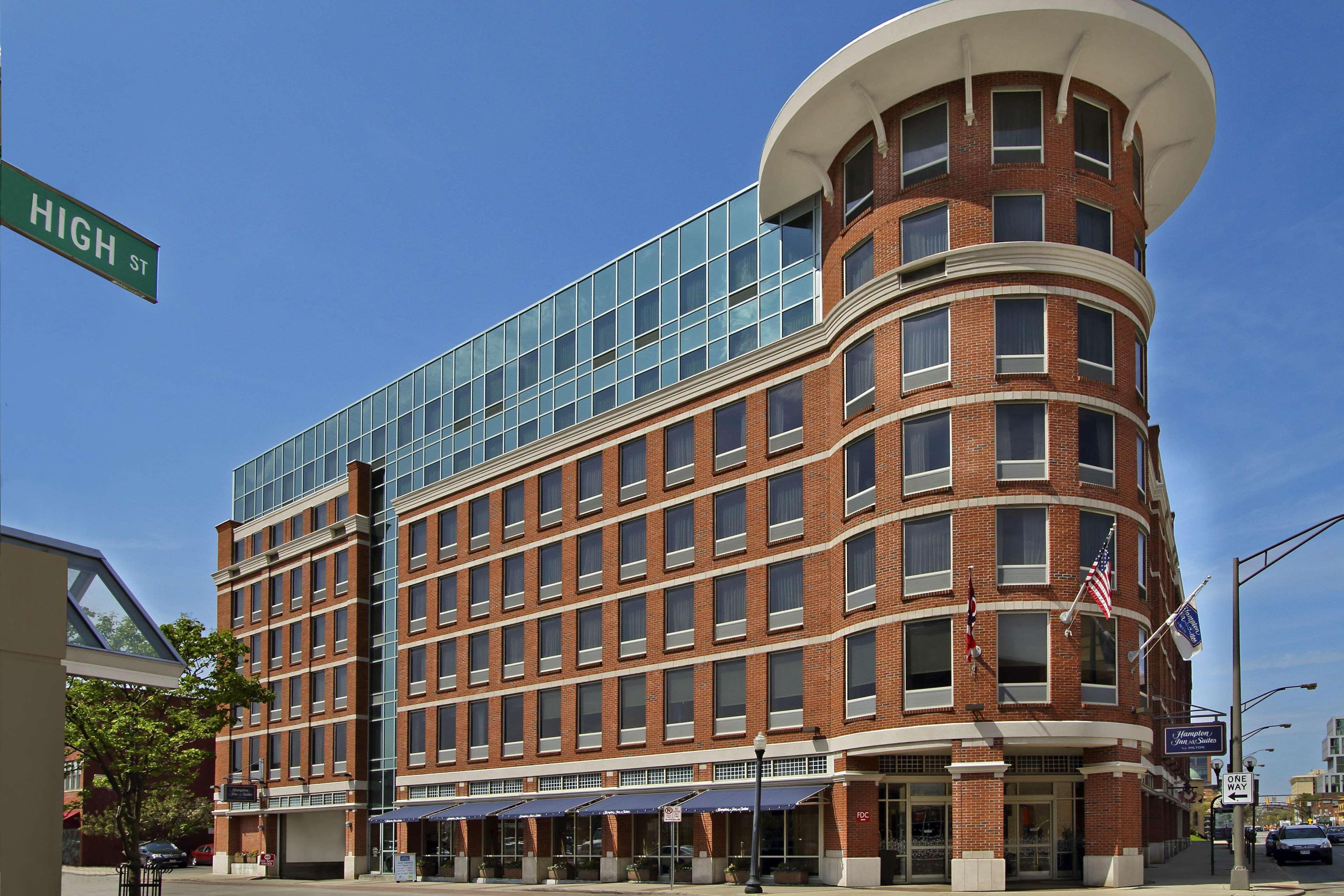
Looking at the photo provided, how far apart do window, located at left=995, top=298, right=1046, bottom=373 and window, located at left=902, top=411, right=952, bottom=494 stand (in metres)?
2.36

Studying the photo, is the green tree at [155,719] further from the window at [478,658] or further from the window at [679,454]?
the window at [679,454]

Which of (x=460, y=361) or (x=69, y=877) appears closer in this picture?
(x=460, y=361)

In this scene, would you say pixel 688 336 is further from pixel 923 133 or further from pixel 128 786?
pixel 128 786

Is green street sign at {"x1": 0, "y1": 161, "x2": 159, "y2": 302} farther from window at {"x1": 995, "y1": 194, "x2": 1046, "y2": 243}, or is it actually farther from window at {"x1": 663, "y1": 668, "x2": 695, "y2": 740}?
window at {"x1": 663, "y1": 668, "x2": 695, "y2": 740}

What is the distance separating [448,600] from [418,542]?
4.39 meters

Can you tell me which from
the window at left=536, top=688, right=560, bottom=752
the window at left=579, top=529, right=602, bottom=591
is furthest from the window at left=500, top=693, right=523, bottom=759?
the window at left=579, top=529, right=602, bottom=591

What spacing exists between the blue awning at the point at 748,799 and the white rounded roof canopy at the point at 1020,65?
67.8 feet

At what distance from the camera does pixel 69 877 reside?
73812mm

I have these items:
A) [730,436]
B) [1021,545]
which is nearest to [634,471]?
[730,436]

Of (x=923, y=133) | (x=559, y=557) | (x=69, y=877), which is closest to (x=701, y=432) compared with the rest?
(x=559, y=557)

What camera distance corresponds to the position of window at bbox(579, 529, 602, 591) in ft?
176

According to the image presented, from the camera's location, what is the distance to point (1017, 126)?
129 ft

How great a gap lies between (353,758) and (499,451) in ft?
63.7

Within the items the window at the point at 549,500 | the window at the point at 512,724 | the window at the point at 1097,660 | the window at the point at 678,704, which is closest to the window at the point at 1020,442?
the window at the point at 1097,660
